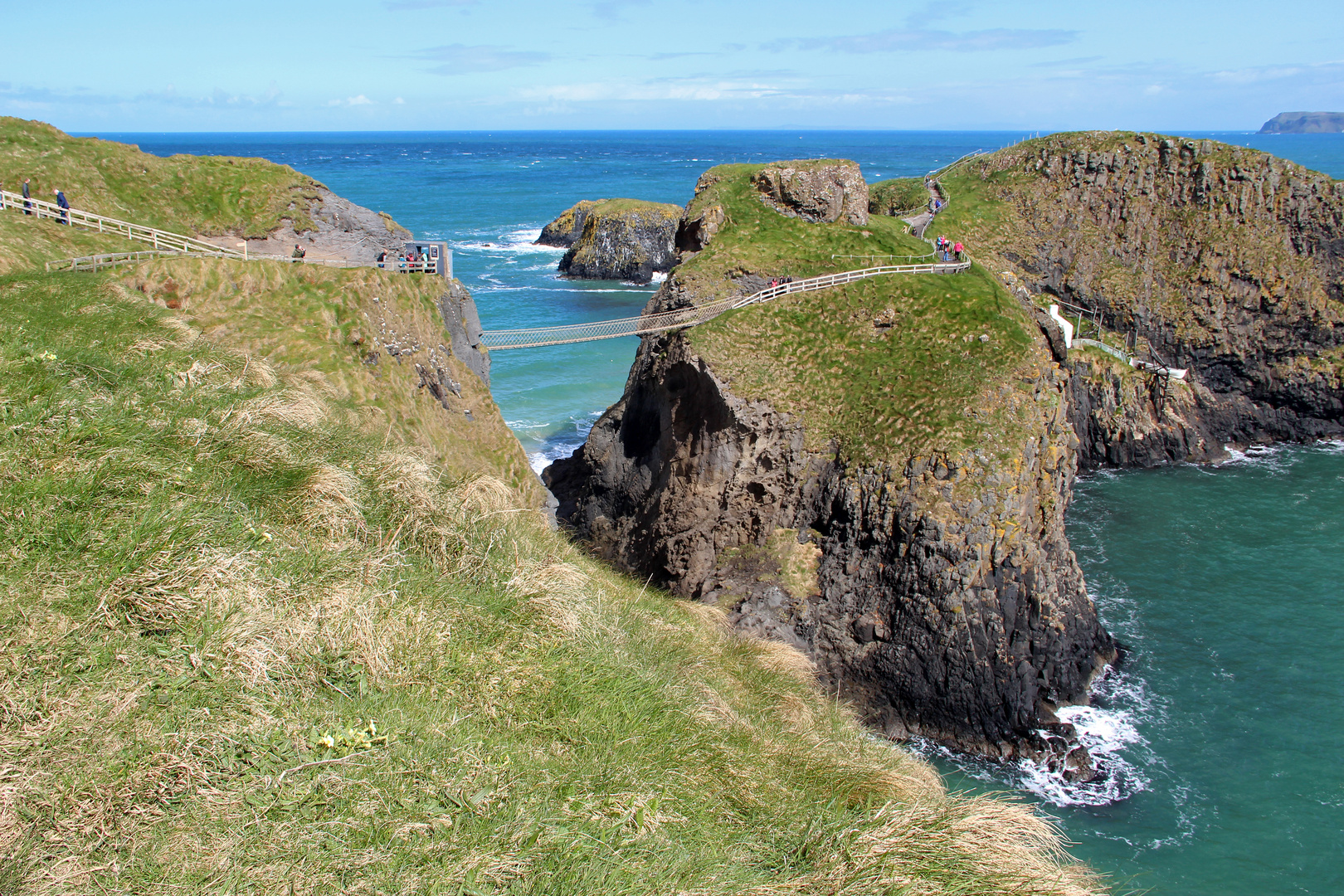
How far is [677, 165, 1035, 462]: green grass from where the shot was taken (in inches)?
1154

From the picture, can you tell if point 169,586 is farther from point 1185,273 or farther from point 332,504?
point 1185,273

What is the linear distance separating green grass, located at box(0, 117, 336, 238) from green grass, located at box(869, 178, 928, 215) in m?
47.5

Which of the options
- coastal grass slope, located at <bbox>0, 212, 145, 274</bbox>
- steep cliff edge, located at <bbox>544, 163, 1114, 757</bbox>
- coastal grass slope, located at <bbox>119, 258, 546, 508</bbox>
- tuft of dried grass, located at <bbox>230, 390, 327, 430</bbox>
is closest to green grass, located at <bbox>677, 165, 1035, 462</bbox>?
steep cliff edge, located at <bbox>544, 163, 1114, 757</bbox>

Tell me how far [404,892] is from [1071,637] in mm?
26616

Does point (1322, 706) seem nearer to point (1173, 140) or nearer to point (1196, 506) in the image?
point (1196, 506)

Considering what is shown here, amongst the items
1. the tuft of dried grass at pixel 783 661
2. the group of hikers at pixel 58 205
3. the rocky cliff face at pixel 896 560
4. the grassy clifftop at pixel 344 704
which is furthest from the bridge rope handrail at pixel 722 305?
the grassy clifftop at pixel 344 704

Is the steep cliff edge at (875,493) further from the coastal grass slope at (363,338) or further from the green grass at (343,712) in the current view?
the green grass at (343,712)

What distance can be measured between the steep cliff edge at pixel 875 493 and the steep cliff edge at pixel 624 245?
2134 inches

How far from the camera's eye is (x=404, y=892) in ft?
22.4

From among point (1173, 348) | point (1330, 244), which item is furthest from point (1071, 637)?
point (1330, 244)

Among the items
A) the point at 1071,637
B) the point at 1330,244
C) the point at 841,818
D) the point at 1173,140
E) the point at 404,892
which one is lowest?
the point at 1071,637

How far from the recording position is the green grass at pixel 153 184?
28906mm

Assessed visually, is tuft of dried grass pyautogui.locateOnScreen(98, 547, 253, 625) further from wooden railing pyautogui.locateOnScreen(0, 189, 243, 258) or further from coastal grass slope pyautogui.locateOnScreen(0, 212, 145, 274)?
wooden railing pyautogui.locateOnScreen(0, 189, 243, 258)

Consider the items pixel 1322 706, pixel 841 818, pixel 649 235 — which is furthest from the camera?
pixel 649 235
